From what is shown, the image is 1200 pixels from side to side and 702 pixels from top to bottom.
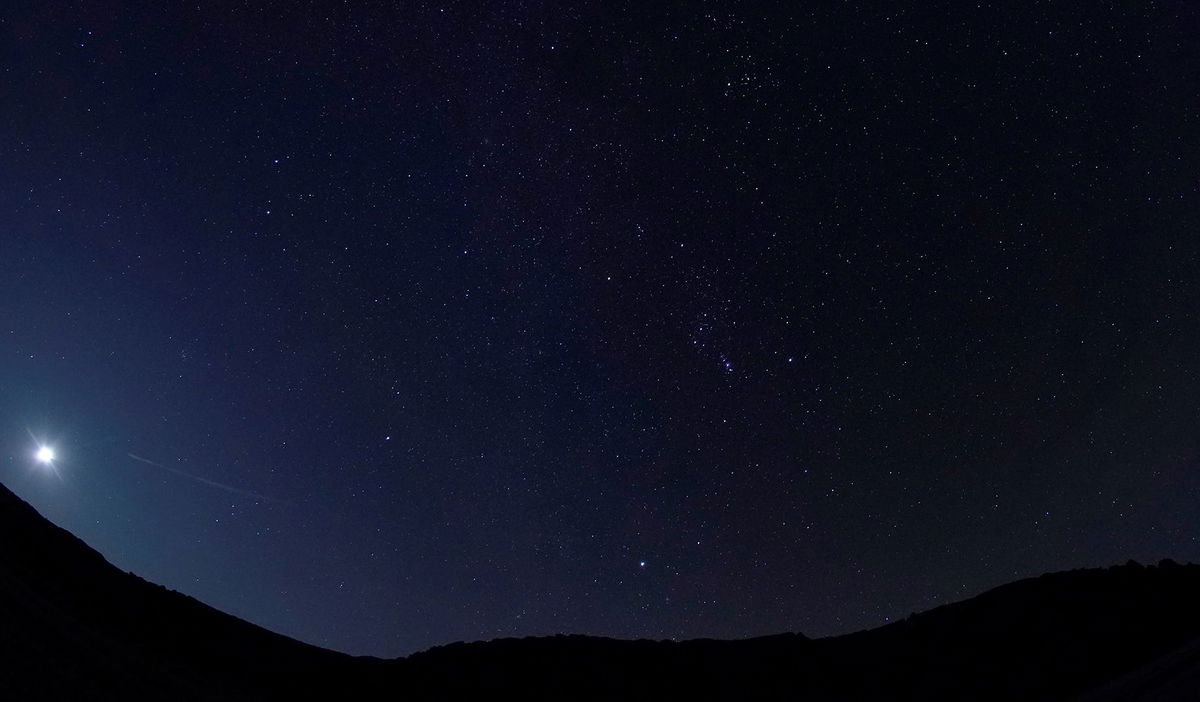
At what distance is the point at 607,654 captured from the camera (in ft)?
45.7

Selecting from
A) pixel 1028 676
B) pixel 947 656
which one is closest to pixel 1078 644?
pixel 1028 676

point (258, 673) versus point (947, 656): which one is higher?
point (258, 673)

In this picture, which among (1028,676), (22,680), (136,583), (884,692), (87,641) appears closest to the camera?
(22,680)

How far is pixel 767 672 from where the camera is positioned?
12.2m

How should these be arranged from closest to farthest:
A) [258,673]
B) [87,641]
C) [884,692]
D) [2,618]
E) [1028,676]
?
[2,618] → [87,641] → [1028,676] → [884,692] → [258,673]

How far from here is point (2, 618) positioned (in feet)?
24.0

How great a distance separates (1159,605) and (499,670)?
1081 centimetres

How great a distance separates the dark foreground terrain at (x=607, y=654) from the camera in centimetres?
743

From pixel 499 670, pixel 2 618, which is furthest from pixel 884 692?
pixel 2 618

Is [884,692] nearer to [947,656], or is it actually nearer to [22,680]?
[947,656]

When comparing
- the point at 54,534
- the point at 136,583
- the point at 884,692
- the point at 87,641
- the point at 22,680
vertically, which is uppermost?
the point at 54,534

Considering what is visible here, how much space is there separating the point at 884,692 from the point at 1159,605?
390cm

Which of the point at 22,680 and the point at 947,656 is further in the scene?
the point at 947,656

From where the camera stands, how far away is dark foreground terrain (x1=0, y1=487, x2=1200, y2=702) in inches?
293
